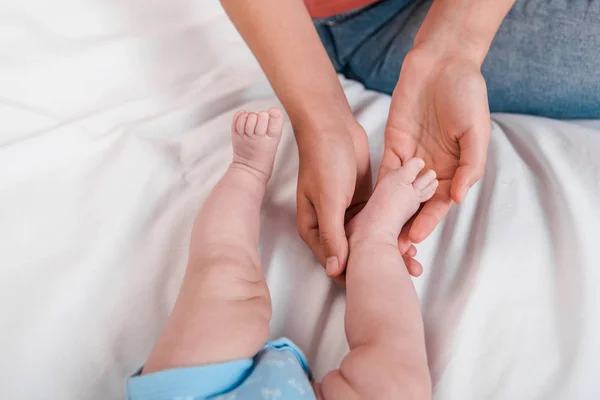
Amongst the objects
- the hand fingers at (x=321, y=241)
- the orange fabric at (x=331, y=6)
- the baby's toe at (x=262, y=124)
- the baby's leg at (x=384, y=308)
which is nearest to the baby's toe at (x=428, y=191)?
the baby's leg at (x=384, y=308)

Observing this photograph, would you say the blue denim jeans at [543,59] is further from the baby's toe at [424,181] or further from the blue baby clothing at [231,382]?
the blue baby clothing at [231,382]

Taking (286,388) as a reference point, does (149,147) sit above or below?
above

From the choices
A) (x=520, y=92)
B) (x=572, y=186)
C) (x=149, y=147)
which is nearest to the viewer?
(x=572, y=186)

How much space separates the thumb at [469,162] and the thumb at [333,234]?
135mm

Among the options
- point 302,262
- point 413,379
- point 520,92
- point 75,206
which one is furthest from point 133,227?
point 520,92

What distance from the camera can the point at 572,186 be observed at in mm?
597

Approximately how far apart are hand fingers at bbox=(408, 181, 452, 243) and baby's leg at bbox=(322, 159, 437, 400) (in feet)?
0.04

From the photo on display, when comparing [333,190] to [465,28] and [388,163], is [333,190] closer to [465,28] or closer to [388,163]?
[388,163]

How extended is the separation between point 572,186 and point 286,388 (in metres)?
0.41

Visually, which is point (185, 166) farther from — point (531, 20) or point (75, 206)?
point (531, 20)

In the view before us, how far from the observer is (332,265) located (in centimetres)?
55

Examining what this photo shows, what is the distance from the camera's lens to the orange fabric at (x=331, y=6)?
0.90 meters

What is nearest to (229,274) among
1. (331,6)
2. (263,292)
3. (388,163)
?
(263,292)

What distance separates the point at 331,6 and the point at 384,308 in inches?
25.0
